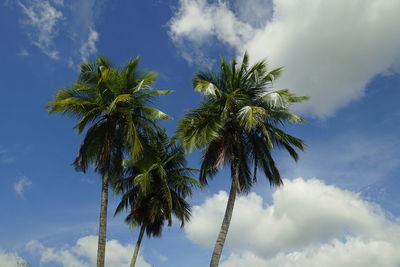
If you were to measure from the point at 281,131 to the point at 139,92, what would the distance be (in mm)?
7501

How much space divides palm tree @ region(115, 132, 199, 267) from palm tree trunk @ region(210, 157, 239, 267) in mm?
8466

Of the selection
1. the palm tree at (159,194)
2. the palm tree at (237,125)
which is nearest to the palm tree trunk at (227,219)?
the palm tree at (237,125)

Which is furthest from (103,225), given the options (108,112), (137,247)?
(137,247)

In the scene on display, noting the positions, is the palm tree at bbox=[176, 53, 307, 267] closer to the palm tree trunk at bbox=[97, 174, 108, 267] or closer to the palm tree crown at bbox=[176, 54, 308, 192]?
the palm tree crown at bbox=[176, 54, 308, 192]

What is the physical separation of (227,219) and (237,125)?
459 centimetres

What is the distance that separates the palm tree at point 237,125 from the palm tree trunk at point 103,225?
4238mm

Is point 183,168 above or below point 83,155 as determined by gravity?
above

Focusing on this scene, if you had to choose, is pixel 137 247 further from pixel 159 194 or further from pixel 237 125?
pixel 237 125

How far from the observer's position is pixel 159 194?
28844 mm

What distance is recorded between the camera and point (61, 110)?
19234mm

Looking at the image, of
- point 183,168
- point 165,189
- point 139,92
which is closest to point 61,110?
point 139,92

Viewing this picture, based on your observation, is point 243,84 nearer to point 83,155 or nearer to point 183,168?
point 83,155

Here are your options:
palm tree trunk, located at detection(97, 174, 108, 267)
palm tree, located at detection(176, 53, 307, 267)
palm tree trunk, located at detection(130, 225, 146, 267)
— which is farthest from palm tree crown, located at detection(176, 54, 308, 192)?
palm tree trunk, located at detection(130, 225, 146, 267)

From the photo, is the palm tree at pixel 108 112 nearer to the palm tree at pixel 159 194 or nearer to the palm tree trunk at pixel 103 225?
the palm tree trunk at pixel 103 225
